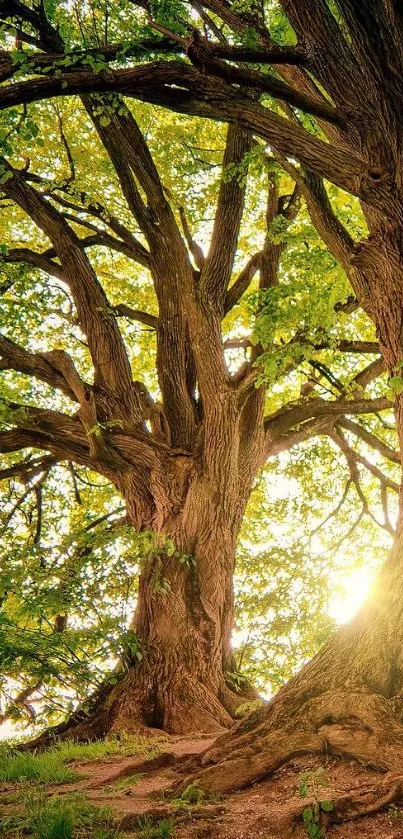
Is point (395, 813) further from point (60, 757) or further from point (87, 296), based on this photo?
point (87, 296)

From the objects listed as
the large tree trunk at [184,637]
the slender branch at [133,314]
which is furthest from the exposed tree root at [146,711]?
the slender branch at [133,314]

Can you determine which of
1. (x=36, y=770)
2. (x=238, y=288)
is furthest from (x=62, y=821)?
(x=238, y=288)

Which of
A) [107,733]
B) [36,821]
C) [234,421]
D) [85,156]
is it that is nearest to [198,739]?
[107,733]

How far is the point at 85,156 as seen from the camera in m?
11.1

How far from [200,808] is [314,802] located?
0.66 metres

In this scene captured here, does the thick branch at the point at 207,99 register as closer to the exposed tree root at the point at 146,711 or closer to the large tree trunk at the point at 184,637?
the large tree trunk at the point at 184,637

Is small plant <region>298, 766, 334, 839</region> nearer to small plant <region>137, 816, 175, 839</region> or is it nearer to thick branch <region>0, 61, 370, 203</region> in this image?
small plant <region>137, 816, 175, 839</region>

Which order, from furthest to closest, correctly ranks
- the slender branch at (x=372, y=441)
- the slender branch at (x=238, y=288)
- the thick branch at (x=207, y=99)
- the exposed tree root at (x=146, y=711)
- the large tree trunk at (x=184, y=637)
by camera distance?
1. the slender branch at (x=372, y=441)
2. the slender branch at (x=238, y=288)
3. the large tree trunk at (x=184, y=637)
4. the exposed tree root at (x=146, y=711)
5. the thick branch at (x=207, y=99)

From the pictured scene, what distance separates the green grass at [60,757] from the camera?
458cm

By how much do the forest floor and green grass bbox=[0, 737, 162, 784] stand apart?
293 millimetres

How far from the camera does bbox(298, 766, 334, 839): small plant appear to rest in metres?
2.92

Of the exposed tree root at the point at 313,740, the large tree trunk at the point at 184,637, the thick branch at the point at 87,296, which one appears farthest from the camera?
the thick branch at the point at 87,296

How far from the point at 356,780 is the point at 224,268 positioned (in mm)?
6512

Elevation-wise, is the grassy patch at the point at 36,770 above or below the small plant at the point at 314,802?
above
